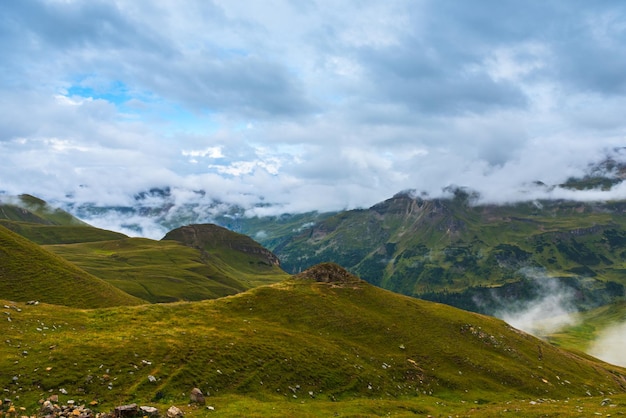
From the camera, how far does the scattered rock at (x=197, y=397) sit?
38562mm

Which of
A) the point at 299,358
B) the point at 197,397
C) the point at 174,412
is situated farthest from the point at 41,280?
the point at 174,412

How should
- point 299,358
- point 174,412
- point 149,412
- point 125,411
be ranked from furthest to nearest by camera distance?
point 299,358 → point 174,412 → point 149,412 → point 125,411

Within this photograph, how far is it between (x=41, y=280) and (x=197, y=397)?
91371 millimetres

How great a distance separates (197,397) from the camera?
38.8 meters

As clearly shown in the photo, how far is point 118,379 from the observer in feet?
130

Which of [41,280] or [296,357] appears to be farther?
[41,280]

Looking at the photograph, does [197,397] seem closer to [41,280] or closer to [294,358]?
[294,358]

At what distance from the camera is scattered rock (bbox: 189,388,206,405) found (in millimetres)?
38562

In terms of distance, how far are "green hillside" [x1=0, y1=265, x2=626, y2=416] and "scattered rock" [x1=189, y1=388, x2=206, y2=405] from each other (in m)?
1.22

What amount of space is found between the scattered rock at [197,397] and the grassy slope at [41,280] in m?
78.7

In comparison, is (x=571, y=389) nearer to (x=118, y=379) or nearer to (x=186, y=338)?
(x=186, y=338)

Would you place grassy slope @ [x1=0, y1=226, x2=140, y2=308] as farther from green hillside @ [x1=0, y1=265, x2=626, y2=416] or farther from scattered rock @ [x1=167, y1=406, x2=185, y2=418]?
scattered rock @ [x1=167, y1=406, x2=185, y2=418]

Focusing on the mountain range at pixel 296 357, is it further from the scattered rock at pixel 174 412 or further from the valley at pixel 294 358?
the scattered rock at pixel 174 412

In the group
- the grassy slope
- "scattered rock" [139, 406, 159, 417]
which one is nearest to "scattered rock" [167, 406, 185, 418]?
"scattered rock" [139, 406, 159, 417]
